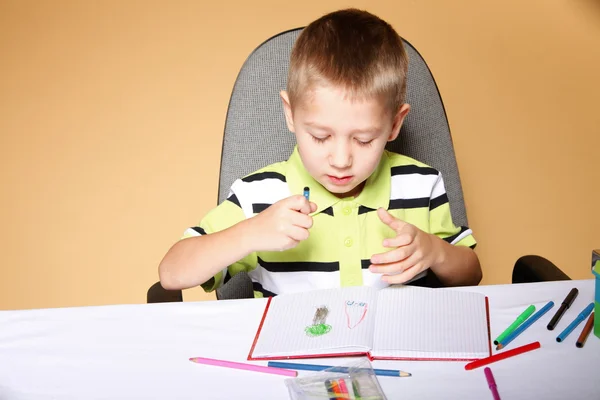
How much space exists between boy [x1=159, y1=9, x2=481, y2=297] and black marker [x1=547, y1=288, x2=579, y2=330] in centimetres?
20

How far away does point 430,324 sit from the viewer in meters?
0.97

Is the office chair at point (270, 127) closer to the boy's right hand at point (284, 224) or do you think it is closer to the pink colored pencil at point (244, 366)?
the boy's right hand at point (284, 224)

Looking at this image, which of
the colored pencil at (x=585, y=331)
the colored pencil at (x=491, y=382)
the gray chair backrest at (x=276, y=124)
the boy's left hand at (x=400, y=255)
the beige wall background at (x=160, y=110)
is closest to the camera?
the colored pencil at (x=491, y=382)

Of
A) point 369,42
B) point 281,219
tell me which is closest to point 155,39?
point 369,42

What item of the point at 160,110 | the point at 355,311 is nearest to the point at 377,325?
the point at 355,311

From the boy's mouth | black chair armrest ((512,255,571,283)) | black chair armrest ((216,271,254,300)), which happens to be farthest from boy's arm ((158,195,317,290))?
black chair armrest ((512,255,571,283))

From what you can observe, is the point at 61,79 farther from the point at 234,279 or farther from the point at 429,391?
the point at 429,391

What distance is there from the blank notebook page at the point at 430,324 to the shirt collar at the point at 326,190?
263 mm

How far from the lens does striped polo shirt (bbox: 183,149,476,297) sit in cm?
127

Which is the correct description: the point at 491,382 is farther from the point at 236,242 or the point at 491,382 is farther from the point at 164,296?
the point at 164,296

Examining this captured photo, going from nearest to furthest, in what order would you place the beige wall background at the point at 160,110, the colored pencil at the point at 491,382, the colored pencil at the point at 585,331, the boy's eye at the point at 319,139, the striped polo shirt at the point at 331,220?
the colored pencil at the point at 491,382 < the colored pencil at the point at 585,331 < the boy's eye at the point at 319,139 < the striped polo shirt at the point at 331,220 < the beige wall background at the point at 160,110

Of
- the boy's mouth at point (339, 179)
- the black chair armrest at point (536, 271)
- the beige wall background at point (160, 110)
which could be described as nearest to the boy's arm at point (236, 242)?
the boy's mouth at point (339, 179)

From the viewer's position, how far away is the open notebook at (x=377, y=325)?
913mm

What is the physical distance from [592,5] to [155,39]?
1.34m
